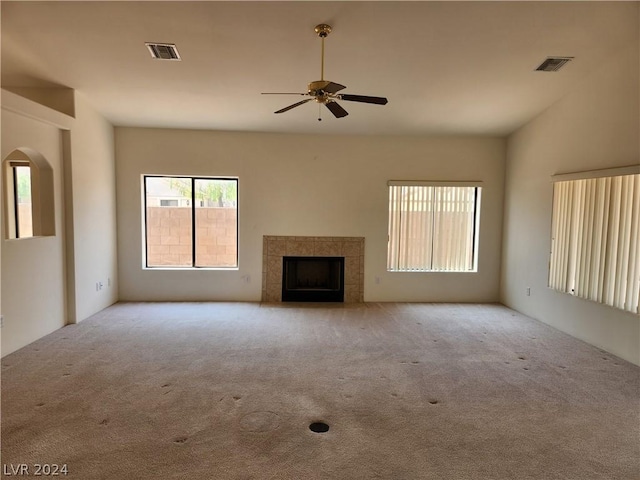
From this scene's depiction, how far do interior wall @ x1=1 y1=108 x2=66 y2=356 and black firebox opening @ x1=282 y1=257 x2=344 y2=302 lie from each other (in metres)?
3.12

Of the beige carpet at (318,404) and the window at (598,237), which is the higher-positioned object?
the window at (598,237)

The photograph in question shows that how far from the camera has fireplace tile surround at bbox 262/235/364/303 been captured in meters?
5.88

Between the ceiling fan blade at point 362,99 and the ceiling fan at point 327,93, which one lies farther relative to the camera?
the ceiling fan blade at point 362,99

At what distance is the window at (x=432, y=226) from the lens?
234 inches

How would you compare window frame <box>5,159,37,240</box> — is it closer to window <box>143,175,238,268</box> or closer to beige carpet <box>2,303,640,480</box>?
window <box>143,175,238,268</box>

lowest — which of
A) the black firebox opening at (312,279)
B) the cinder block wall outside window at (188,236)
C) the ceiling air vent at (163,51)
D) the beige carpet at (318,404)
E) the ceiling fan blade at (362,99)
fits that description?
the beige carpet at (318,404)

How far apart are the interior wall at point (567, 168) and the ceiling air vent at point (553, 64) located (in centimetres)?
48

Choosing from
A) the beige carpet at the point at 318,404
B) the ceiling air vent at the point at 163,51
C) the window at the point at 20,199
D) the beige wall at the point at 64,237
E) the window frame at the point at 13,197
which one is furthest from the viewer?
the window at the point at 20,199

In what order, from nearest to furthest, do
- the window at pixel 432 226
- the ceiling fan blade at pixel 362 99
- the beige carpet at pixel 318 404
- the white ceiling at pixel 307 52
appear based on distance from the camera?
the beige carpet at pixel 318 404
the ceiling fan blade at pixel 362 99
the white ceiling at pixel 307 52
the window at pixel 432 226

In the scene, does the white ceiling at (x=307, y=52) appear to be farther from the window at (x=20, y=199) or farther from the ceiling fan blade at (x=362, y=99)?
the window at (x=20, y=199)

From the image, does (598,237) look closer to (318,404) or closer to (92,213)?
(318,404)

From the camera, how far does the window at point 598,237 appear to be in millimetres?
3605

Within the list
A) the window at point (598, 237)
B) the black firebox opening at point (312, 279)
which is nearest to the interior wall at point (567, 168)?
the window at point (598, 237)

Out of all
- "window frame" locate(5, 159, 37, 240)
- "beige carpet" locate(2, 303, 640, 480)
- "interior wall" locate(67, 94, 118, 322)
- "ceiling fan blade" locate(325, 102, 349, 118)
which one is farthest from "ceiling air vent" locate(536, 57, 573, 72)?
"window frame" locate(5, 159, 37, 240)
